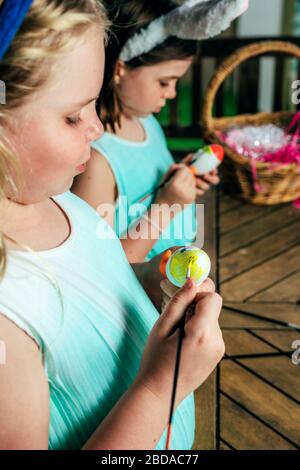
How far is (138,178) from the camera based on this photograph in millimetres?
1421

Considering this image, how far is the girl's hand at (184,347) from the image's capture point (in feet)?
2.33

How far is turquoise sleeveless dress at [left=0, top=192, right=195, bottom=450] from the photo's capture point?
704mm

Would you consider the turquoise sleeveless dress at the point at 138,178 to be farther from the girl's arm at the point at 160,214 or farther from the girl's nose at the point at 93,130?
the girl's nose at the point at 93,130

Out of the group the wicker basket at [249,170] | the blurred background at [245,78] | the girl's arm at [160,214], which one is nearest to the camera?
the girl's arm at [160,214]

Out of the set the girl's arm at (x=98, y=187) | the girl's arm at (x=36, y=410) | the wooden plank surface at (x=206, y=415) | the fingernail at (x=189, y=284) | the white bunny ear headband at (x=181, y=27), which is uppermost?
the white bunny ear headband at (x=181, y=27)

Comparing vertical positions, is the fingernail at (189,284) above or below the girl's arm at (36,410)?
above

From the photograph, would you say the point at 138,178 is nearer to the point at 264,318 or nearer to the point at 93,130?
the point at 264,318

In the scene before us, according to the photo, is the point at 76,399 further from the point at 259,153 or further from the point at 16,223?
the point at 259,153

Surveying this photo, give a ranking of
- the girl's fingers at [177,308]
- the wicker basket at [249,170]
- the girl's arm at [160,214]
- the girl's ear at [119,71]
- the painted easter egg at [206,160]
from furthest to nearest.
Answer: the wicker basket at [249,170]
the painted easter egg at [206,160]
the girl's ear at [119,71]
the girl's arm at [160,214]
the girl's fingers at [177,308]

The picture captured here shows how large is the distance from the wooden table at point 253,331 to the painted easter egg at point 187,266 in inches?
16.0

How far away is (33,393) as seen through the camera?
650 mm

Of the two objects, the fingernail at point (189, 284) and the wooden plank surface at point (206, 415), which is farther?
the wooden plank surface at point (206, 415)

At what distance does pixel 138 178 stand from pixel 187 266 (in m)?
0.63

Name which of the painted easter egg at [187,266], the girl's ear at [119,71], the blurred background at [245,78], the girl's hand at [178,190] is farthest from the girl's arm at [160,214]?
the blurred background at [245,78]
